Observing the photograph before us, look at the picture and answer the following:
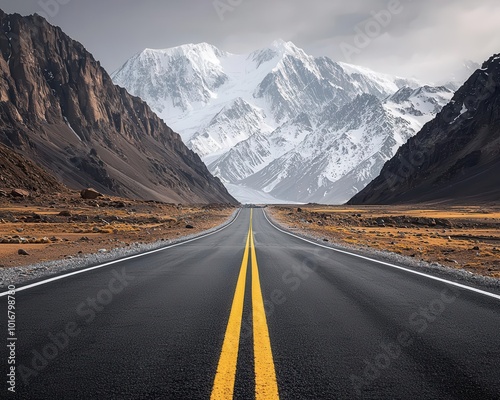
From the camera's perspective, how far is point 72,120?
434 feet

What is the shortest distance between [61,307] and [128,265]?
17.3 feet

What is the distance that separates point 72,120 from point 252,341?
145m

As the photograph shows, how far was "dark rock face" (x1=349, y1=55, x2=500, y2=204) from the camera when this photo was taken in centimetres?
12369

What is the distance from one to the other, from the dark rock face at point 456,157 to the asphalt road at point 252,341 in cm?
11847

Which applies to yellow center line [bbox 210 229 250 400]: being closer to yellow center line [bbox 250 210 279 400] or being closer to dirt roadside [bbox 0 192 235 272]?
yellow center line [bbox 250 210 279 400]

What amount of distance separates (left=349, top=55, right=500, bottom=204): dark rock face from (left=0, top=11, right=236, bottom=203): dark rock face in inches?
3523

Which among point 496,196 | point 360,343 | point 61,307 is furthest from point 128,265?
point 496,196

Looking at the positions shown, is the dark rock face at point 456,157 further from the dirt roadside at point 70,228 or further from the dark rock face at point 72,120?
the dirt roadside at point 70,228

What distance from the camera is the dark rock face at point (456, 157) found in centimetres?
12369

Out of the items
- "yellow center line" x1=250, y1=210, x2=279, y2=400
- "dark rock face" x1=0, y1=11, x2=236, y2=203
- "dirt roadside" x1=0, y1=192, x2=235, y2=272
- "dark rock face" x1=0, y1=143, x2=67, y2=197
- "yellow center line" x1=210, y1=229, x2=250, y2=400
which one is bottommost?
"yellow center line" x1=250, y1=210, x2=279, y2=400

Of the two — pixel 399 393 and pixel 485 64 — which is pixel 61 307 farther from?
pixel 485 64

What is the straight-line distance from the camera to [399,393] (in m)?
3.15

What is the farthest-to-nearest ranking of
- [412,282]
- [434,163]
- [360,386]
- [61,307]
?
[434,163] < [412,282] < [61,307] < [360,386]

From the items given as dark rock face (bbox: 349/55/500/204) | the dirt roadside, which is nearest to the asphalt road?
the dirt roadside
